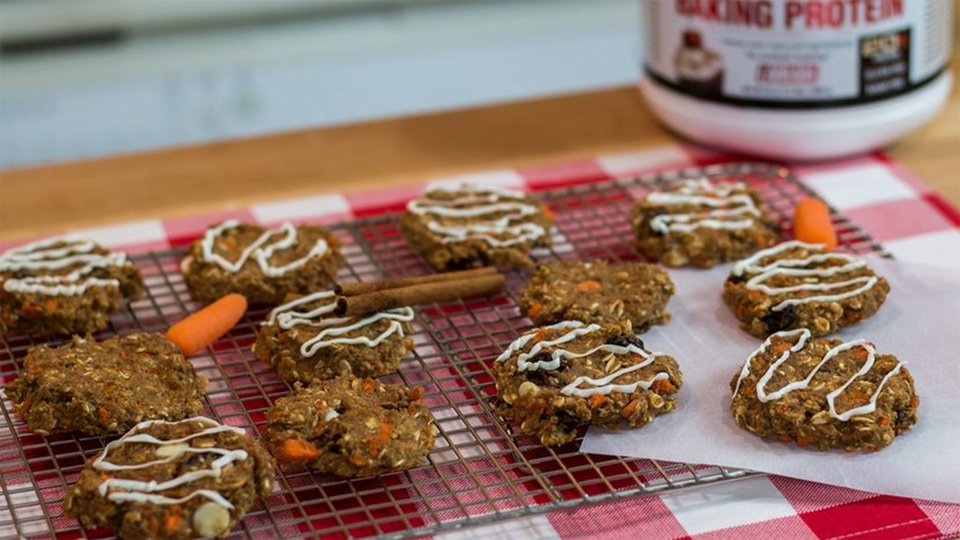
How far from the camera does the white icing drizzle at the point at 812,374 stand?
52.7 inches

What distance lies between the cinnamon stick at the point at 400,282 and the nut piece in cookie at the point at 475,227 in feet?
0.07

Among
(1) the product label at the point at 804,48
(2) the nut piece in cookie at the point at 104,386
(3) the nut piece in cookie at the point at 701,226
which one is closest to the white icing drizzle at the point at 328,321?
(2) the nut piece in cookie at the point at 104,386

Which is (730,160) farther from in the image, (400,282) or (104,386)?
(104,386)

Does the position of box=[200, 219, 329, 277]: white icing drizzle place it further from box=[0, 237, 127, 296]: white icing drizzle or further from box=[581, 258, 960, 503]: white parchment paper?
box=[581, 258, 960, 503]: white parchment paper

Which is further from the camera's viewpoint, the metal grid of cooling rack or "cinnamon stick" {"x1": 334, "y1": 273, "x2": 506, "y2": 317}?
"cinnamon stick" {"x1": 334, "y1": 273, "x2": 506, "y2": 317}

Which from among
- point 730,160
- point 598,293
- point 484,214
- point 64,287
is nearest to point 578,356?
point 598,293

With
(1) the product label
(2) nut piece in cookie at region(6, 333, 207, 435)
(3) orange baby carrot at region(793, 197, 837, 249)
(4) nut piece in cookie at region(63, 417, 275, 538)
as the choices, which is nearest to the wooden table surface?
(1) the product label

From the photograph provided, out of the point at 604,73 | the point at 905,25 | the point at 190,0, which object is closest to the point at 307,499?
the point at 905,25

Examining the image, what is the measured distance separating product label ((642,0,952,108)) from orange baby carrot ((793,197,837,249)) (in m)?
0.22

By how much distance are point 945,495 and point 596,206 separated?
75 centimetres

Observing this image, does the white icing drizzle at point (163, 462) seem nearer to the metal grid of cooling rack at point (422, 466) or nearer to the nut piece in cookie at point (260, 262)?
the metal grid of cooling rack at point (422, 466)

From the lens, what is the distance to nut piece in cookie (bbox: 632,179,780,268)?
5.64 ft

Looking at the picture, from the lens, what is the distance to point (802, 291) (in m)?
1.57

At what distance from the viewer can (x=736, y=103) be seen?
1985 mm
